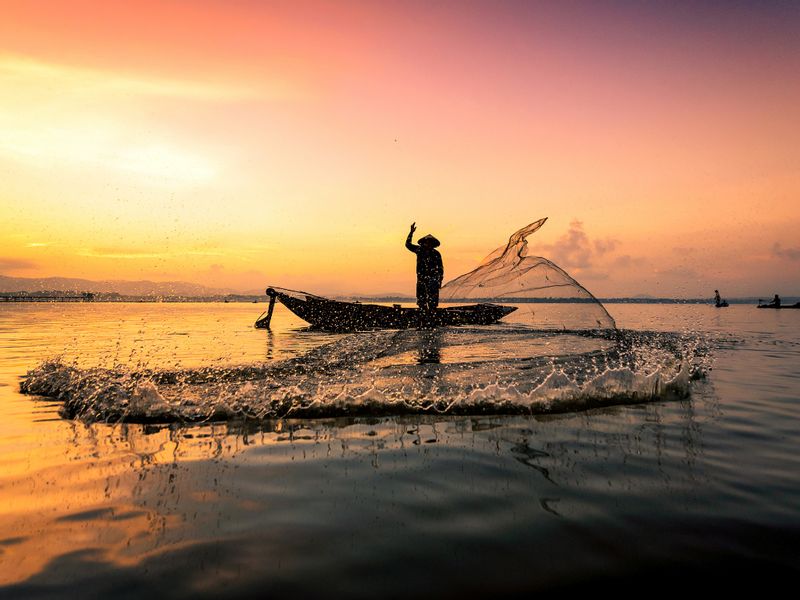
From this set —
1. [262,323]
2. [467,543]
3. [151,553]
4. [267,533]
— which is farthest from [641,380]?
[262,323]

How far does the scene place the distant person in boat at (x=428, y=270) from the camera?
24719 mm

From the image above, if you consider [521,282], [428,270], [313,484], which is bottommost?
[313,484]

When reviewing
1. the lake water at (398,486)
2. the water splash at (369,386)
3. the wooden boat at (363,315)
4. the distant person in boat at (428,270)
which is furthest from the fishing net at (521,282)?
the wooden boat at (363,315)

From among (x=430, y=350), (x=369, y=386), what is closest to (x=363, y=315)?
(x=430, y=350)

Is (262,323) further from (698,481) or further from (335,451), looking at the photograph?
(698,481)

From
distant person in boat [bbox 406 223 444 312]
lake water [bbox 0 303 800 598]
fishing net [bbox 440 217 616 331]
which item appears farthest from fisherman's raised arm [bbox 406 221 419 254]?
lake water [bbox 0 303 800 598]

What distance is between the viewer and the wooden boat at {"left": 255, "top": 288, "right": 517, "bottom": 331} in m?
29.1

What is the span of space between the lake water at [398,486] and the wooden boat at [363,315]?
1861 centimetres

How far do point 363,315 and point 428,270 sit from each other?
7187 mm

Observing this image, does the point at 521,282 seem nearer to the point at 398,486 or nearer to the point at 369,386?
the point at 369,386

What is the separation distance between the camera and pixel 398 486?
15.2ft

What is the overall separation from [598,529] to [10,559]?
4.25 m

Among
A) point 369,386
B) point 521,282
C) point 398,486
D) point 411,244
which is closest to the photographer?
point 398,486

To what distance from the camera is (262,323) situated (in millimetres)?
33594
